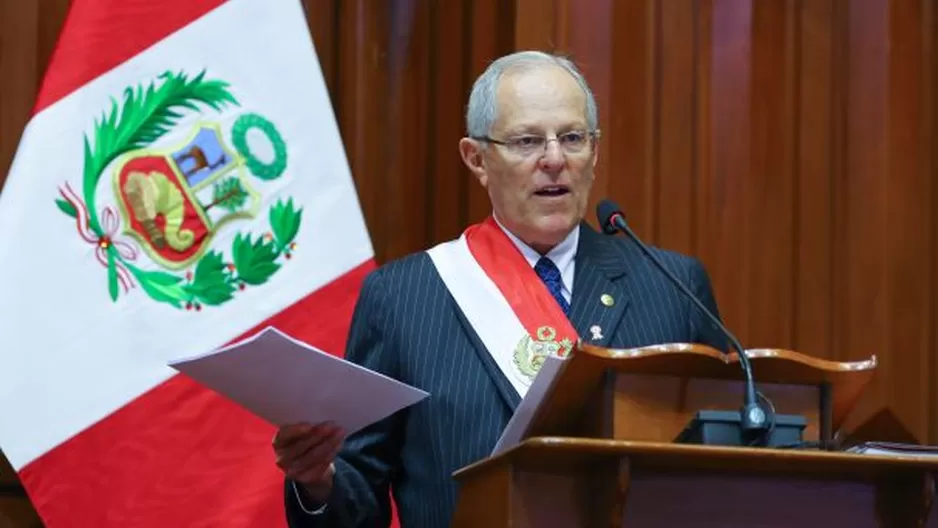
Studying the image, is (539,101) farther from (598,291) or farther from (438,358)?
(438,358)

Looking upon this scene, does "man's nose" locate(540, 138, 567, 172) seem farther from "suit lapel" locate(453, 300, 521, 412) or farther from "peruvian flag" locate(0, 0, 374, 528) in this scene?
"peruvian flag" locate(0, 0, 374, 528)

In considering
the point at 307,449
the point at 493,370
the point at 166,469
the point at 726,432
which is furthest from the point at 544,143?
the point at 166,469

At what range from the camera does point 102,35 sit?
313cm

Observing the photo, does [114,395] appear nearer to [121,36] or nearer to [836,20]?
[121,36]

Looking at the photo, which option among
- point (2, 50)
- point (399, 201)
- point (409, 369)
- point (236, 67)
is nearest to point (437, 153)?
point (399, 201)

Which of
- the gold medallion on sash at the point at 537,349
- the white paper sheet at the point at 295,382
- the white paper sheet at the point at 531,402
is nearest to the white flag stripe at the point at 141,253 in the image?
the gold medallion on sash at the point at 537,349

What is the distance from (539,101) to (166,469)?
1.03 m

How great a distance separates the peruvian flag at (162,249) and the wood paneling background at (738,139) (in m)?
0.46

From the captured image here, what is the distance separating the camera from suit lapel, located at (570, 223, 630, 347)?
252 cm

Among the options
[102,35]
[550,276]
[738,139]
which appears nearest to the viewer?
[550,276]

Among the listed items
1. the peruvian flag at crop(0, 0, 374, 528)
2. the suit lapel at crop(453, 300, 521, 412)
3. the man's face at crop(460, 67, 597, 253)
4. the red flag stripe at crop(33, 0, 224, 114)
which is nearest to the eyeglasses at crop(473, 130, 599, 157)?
the man's face at crop(460, 67, 597, 253)

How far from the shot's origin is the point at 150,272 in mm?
3064

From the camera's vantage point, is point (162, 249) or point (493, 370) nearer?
point (493, 370)

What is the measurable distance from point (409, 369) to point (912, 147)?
1758mm
